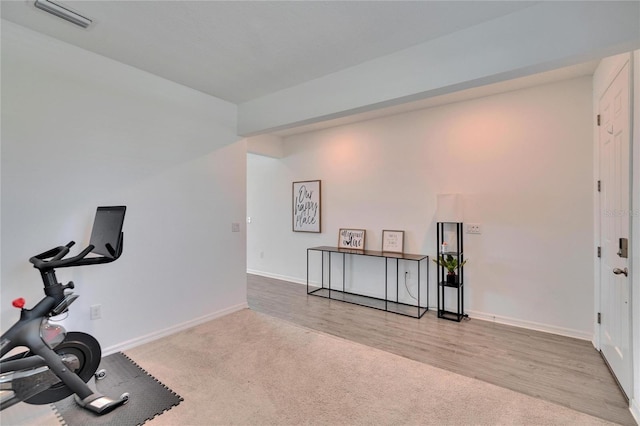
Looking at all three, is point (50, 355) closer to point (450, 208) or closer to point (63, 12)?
point (63, 12)

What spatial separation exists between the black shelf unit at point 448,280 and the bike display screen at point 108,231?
10.7 ft

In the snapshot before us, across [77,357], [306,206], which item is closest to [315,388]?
[77,357]

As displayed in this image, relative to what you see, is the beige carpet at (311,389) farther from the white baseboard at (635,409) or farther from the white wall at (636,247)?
the white wall at (636,247)

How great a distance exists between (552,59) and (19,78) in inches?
148

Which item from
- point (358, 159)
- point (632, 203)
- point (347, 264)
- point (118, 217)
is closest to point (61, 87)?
point (118, 217)

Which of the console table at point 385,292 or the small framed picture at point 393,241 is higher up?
the small framed picture at point 393,241

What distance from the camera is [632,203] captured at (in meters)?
1.93

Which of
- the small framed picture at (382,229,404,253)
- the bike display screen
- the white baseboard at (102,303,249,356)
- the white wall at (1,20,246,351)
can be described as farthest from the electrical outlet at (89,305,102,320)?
the small framed picture at (382,229,404,253)

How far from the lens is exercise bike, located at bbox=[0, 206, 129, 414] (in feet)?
5.66

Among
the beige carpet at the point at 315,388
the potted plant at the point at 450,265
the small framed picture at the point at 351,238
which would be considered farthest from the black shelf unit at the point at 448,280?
the beige carpet at the point at 315,388

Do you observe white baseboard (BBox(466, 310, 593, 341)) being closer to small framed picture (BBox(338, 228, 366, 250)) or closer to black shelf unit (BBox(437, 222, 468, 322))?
black shelf unit (BBox(437, 222, 468, 322))

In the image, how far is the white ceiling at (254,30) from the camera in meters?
1.93

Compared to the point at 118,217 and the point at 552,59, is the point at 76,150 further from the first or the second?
the point at 552,59

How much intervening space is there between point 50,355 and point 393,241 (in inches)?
143
